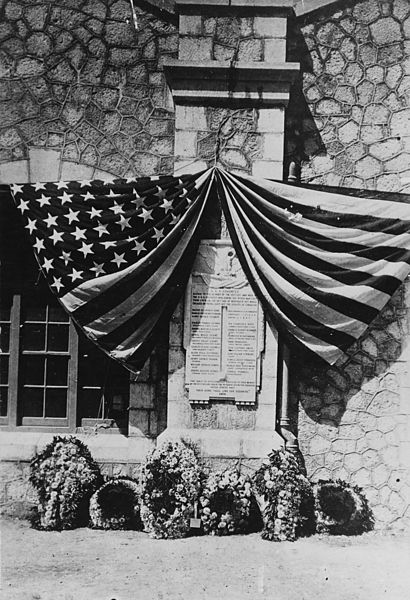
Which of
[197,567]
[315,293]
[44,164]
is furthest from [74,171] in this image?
[197,567]

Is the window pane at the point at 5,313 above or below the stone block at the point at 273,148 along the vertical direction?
below

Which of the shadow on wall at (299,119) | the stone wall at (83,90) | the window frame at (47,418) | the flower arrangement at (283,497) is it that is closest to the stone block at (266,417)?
A: the flower arrangement at (283,497)

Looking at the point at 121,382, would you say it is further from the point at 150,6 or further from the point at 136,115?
the point at 150,6

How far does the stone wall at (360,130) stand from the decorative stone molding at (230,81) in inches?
13.8

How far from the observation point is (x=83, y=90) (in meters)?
6.48

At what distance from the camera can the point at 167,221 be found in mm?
6113

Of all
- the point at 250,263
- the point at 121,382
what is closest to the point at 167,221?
the point at 250,263

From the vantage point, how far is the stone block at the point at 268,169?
20.8 feet

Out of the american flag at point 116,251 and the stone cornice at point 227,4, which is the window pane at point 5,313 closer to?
the american flag at point 116,251

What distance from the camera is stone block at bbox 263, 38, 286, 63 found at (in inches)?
247

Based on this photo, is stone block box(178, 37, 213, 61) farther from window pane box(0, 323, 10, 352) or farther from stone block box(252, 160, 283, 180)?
window pane box(0, 323, 10, 352)

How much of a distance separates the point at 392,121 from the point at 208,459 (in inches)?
156

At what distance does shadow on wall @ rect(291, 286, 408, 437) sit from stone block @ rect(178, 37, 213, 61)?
3.10 m

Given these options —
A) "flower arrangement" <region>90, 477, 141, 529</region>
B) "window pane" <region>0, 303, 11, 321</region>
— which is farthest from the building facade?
"window pane" <region>0, 303, 11, 321</region>
